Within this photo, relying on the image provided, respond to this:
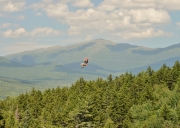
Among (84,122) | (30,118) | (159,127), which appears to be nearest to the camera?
(159,127)

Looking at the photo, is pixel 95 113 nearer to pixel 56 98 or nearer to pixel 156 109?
pixel 156 109

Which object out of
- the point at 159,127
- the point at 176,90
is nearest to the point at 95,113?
the point at 159,127

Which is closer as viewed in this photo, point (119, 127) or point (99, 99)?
point (119, 127)

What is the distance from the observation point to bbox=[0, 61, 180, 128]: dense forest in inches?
3844

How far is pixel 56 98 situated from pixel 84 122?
3635 cm

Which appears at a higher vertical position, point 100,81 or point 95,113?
point 100,81

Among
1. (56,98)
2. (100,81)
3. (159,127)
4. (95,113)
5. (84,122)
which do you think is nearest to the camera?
(159,127)

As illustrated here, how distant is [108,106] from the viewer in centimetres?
11344

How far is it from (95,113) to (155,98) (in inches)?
948

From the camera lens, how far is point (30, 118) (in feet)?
375

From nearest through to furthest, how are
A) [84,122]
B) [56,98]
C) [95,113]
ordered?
[84,122] < [95,113] < [56,98]

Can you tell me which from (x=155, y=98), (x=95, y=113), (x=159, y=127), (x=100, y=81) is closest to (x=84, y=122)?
(x=95, y=113)

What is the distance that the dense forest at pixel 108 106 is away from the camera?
97631 millimetres

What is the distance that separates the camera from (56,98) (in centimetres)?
13350
